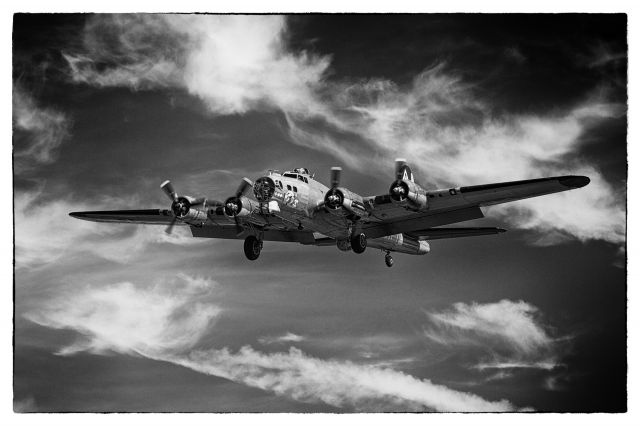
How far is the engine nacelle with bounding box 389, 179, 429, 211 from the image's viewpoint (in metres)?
22.3

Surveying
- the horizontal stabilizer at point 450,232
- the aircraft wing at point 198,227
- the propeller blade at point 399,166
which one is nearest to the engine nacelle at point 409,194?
the propeller blade at point 399,166

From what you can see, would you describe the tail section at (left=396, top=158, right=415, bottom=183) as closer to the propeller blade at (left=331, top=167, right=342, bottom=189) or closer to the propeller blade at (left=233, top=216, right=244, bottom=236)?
the propeller blade at (left=331, top=167, right=342, bottom=189)

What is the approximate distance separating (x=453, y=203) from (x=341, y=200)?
326cm

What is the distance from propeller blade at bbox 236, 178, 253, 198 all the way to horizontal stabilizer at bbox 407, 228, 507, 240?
646 cm

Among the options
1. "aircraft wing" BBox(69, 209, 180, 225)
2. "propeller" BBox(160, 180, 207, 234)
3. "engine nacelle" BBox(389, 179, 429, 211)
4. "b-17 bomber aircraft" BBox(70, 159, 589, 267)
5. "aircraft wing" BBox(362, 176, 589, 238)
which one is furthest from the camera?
"aircraft wing" BBox(69, 209, 180, 225)

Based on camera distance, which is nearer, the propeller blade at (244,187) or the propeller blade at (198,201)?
the propeller blade at (244,187)

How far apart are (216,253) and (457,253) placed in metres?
7.96

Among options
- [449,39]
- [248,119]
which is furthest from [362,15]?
[248,119]

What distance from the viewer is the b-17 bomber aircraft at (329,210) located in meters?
22.5

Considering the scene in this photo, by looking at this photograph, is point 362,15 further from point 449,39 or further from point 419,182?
point 419,182

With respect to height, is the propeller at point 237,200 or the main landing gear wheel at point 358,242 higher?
the propeller at point 237,200

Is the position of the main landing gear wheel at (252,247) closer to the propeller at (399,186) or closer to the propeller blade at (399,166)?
the propeller at (399,186)

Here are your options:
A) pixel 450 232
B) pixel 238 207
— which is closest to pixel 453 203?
pixel 450 232

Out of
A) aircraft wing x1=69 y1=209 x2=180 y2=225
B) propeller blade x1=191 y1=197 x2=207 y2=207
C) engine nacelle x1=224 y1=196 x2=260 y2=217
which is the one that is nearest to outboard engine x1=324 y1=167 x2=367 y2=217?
engine nacelle x1=224 y1=196 x2=260 y2=217
